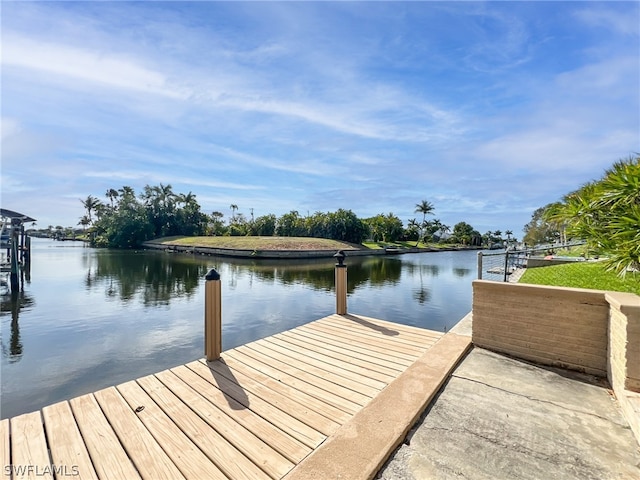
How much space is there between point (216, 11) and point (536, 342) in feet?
24.9

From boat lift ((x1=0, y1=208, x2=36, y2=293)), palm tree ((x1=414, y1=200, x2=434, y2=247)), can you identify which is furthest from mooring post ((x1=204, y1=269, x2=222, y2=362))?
palm tree ((x1=414, y1=200, x2=434, y2=247))

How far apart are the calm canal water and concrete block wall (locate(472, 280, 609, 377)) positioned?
150 inches

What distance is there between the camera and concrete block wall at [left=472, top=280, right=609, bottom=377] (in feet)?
8.48

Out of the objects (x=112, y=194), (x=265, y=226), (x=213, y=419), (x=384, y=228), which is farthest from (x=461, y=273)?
(x=112, y=194)

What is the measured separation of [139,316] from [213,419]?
261 inches

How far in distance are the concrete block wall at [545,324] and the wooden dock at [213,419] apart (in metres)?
0.57

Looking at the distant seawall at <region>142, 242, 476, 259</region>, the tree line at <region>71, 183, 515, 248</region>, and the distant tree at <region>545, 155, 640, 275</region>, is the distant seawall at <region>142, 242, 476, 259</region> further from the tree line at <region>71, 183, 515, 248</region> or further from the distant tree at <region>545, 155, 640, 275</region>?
the distant tree at <region>545, 155, 640, 275</region>

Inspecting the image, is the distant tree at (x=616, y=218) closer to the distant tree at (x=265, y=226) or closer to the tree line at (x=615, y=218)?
the tree line at (x=615, y=218)

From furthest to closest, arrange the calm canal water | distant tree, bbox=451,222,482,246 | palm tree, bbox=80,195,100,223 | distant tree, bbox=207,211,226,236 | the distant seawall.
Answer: distant tree, bbox=451,222,482,246, palm tree, bbox=80,195,100,223, distant tree, bbox=207,211,226,236, the distant seawall, the calm canal water

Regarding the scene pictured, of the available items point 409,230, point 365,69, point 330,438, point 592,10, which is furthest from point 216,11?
point 409,230

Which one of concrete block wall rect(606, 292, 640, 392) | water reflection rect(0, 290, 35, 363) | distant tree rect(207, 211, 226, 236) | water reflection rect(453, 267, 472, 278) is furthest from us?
distant tree rect(207, 211, 226, 236)

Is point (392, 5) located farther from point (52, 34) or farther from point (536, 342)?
point (536, 342)

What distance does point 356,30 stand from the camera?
6816mm

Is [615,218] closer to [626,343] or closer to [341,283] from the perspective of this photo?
[626,343]
